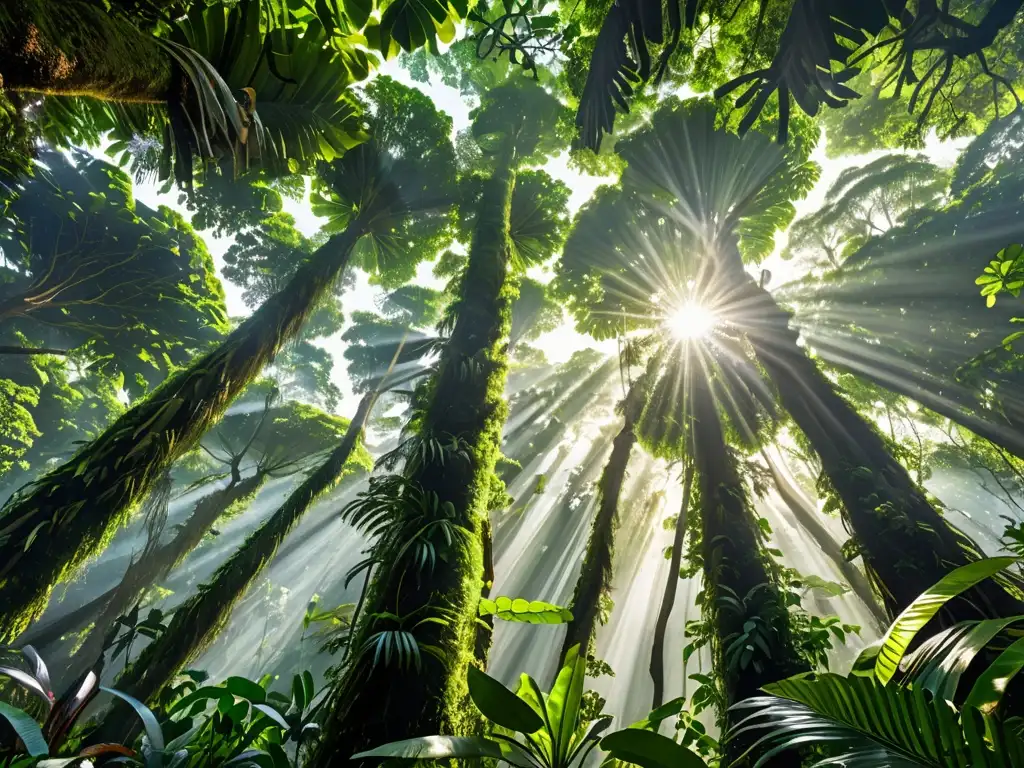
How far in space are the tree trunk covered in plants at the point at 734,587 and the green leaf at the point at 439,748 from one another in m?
2.26

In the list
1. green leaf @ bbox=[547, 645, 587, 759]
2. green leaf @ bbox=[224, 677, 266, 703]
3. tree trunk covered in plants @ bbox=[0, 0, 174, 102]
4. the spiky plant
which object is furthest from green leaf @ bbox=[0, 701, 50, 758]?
tree trunk covered in plants @ bbox=[0, 0, 174, 102]

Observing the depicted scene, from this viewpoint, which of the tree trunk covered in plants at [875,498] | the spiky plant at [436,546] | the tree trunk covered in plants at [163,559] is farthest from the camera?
the tree trunk covered in plants at [163,559]

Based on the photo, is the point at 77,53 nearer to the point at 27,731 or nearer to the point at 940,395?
the point at 27,731

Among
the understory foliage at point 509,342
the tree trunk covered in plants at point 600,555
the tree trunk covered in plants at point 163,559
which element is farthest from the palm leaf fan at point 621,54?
the tree trunk covered in plants at point 163,559

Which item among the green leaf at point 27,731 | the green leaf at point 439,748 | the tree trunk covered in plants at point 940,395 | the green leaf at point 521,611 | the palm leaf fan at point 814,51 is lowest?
Result: the green leaf at point 27,731

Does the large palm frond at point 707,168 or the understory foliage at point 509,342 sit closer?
the understory foliage at point 509,342

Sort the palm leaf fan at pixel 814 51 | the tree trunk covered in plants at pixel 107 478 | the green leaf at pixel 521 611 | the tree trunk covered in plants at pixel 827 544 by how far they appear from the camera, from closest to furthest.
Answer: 1. the palm leaf fan at pixel 814 51
2. the green leaf at pixel 521 611
3. the tree trunk covered in plants at pixel 107 478
4. the tree trunk covered in plants at pixel 827 544

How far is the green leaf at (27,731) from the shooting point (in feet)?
4.40

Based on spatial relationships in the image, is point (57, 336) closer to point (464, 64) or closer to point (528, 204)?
point (464, 64)

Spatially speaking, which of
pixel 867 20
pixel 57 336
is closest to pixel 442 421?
pixel 867 20

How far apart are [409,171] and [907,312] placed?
1280 centimetres

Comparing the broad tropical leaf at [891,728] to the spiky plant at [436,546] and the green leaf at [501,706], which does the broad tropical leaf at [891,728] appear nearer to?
the green leaf at [501,706]

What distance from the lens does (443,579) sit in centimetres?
266

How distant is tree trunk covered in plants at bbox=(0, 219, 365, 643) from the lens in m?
2.88
